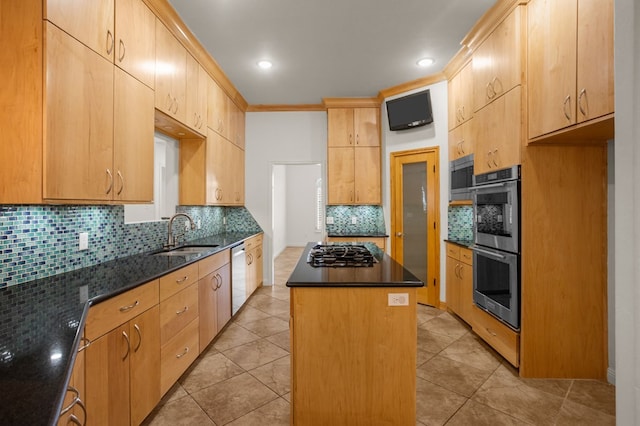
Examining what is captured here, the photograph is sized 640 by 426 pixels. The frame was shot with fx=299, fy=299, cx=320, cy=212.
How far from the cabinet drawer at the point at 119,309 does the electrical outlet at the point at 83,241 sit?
24.6 inches

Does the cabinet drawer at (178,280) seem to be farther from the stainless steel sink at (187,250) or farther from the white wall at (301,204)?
the white wall at (301,204)

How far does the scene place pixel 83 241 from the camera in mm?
2016

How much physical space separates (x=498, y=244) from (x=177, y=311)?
2629 millimetres

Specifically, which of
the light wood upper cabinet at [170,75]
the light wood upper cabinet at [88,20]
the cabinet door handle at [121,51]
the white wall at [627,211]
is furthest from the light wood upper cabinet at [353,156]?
the white wall at [627,211]

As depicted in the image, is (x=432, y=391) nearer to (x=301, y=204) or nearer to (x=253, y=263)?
(x=253, y=263)

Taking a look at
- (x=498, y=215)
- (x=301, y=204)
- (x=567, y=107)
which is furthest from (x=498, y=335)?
(x=301, y=204)

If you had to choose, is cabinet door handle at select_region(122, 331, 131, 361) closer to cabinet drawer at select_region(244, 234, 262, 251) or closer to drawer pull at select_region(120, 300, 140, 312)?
drawer pull at select_region(120, 300, 140, 312)

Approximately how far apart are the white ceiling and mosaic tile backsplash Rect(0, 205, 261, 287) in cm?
188

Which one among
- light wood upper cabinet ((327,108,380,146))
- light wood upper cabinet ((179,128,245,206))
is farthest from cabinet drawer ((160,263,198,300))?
light wood upper cabinet ((327,108,380,146))

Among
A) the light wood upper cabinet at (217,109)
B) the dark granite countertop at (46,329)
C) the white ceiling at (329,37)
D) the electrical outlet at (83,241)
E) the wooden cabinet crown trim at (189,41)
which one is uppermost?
the white ceiling at (329,37)

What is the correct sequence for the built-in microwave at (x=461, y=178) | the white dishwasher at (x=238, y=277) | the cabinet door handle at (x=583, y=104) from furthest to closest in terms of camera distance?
1. the white dishwasher at (x=238, y=277)
2. the built-in microwave at (x=461, y=178)
3. the cabinet door handle at (x=583, y=104)

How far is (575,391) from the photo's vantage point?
2.19 metres

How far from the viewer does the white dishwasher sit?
11.2ft

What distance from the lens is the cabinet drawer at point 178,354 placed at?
1.98 meters
